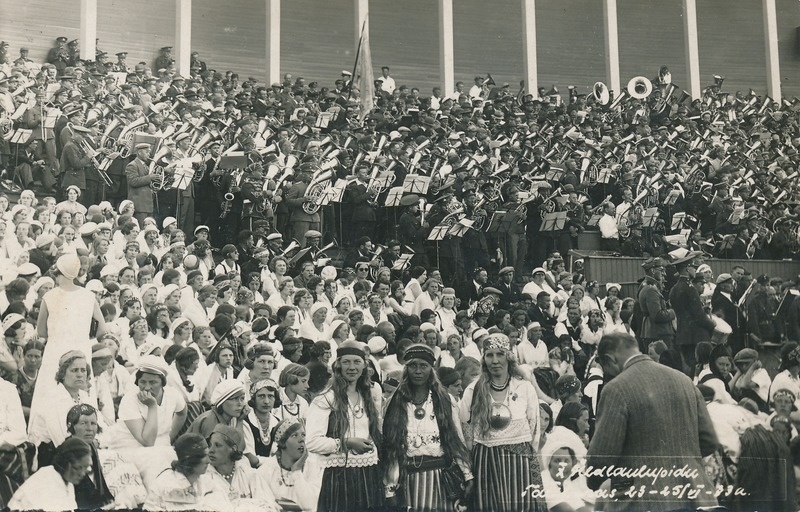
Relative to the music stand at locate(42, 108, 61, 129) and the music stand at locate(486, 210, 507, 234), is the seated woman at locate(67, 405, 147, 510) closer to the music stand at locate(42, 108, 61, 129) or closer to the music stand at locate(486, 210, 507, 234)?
the music stand at locate(42, 108, 61, 129)

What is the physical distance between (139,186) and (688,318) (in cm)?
703

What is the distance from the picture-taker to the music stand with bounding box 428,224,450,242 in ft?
44.0

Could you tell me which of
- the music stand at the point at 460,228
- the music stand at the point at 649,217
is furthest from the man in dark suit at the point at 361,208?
the music stand at the point at 649,217

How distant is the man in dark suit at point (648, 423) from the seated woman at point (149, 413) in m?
3.57

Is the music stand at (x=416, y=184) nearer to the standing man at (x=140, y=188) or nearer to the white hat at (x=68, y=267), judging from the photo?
the standing man at (x=140, y=188)

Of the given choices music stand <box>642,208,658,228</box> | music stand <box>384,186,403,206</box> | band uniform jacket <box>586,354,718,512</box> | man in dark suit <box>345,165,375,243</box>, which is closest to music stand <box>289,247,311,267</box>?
man in dark suit <box>345,165,375,243</box>

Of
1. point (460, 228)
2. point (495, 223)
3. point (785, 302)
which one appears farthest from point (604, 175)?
point (785, 302)

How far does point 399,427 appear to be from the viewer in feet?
24.3

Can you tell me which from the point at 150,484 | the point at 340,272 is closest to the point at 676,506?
the point at 150,484

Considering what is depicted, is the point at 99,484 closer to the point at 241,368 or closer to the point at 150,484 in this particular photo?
the point at 150,484

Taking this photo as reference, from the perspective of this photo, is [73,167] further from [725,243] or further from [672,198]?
[725,243]

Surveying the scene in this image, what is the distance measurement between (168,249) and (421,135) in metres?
5.85

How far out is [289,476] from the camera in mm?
7781

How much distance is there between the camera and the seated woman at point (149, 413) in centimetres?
781
